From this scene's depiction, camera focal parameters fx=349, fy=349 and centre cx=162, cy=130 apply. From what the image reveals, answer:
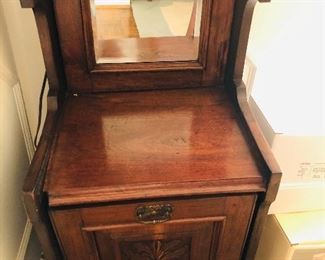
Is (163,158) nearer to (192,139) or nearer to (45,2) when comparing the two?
(192,139)

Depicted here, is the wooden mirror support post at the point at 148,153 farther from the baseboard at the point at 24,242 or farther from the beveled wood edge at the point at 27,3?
the baseboard at the point at 24,242

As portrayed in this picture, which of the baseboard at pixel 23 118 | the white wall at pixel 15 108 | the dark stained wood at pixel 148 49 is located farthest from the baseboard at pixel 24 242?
the dark stained wood at pixel 148 49

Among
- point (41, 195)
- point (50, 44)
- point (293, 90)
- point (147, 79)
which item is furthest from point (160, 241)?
point (293, 90)

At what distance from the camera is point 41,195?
0.64 metres

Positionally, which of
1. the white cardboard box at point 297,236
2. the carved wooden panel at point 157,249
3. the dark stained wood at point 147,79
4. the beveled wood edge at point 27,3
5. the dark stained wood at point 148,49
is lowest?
the white cardboard box at point 297,236

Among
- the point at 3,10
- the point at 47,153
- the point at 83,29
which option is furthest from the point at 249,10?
the point at 3,10

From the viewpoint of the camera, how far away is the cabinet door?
703 mm

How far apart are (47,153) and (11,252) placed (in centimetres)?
45

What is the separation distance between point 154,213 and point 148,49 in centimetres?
42

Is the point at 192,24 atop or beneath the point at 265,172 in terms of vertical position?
atop

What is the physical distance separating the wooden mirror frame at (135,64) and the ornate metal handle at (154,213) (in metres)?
0.35

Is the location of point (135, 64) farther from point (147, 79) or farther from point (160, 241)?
point (160, 241)

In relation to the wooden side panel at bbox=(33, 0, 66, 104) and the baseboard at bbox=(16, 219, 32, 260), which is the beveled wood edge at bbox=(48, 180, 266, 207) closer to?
the wooden side panel at bbox=(33, 0, 66, 104)

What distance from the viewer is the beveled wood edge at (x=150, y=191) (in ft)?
2.12
